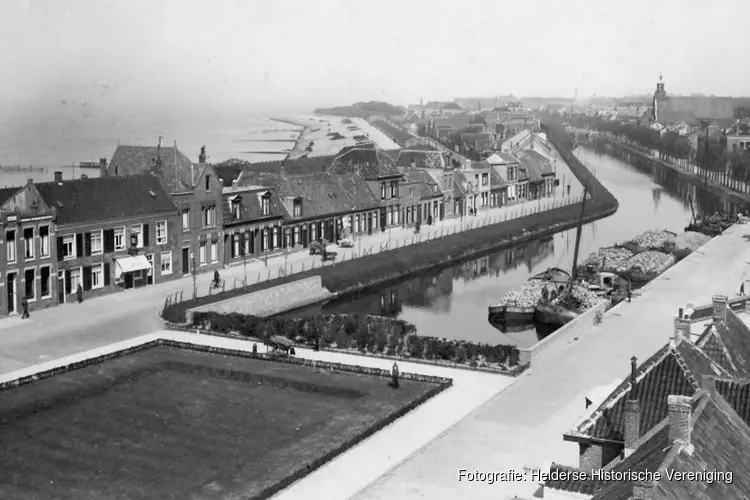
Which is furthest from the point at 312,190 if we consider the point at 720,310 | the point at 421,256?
the point at 720,310

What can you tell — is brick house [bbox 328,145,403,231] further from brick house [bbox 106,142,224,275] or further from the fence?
brick house [bbox 106,142,224,275]

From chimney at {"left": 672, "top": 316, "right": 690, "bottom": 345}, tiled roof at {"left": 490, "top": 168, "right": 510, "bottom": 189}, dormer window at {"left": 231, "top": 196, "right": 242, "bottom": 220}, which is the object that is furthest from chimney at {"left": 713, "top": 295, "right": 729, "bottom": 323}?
tiled roof at {"left": 490, "top": 168, "right": 510, "bottom": 189}

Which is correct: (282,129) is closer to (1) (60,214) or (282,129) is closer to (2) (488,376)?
(1) (60,214)

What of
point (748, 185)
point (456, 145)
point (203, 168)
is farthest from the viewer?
point (456, 145)

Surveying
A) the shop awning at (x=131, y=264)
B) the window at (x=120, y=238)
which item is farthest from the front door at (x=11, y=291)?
the window at (x=120, y=238)

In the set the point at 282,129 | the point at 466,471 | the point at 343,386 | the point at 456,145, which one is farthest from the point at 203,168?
the point at 282,129
